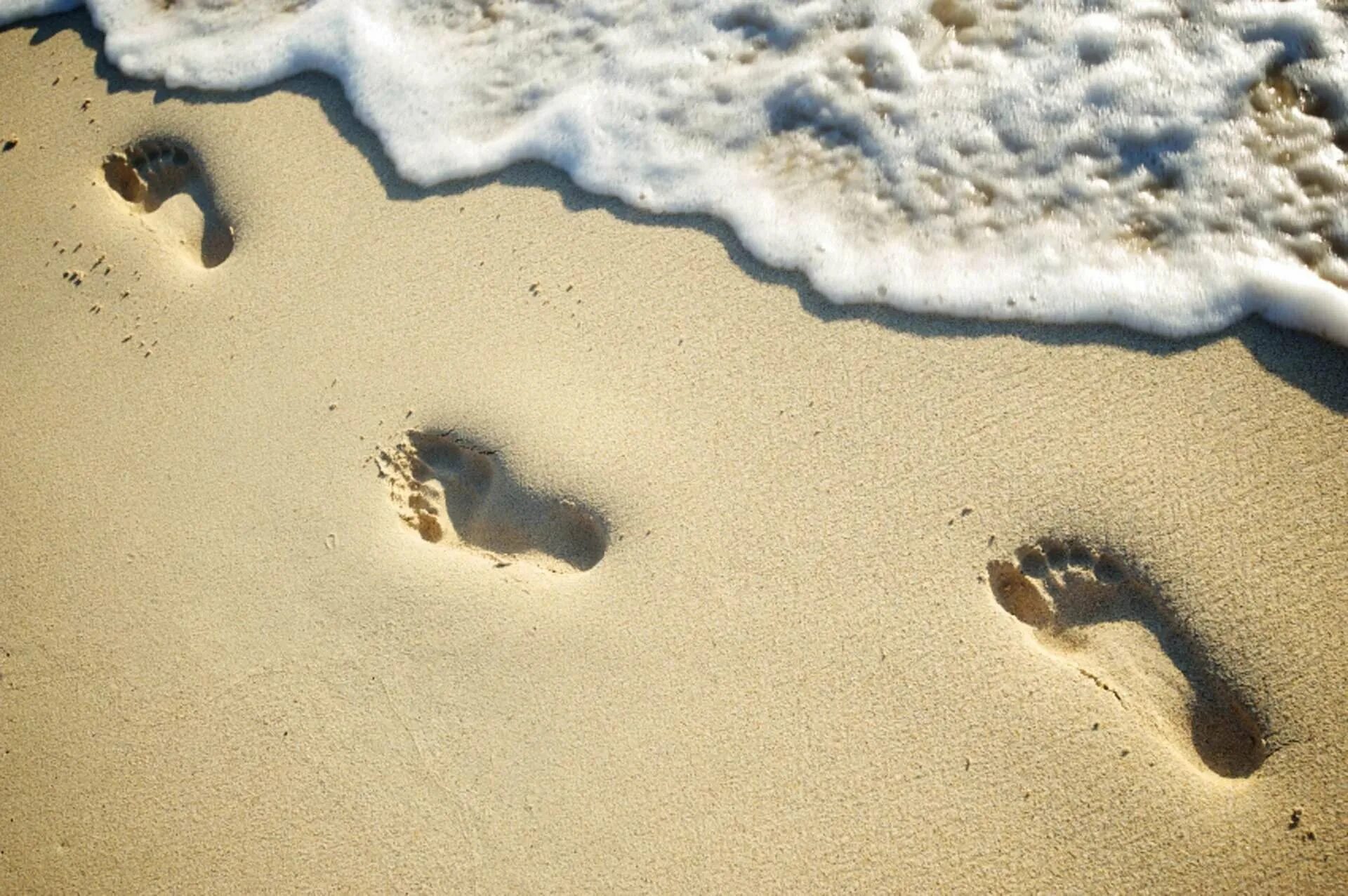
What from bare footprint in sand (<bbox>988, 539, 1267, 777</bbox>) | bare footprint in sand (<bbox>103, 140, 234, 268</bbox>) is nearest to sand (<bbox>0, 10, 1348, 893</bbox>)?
bare footprint in sand (<bbox>988, 539, 1267, 777</bbox>)

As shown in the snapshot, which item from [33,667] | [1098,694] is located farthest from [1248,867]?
[33,667]

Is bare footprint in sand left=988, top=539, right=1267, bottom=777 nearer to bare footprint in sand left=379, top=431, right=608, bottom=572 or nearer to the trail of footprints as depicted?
the trail of footprints

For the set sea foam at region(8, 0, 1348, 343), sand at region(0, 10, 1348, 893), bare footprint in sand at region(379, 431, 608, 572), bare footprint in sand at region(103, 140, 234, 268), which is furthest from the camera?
bare footprint in sand at region(103, 140, 234, 268)

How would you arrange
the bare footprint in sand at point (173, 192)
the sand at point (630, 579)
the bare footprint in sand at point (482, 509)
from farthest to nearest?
the bare footprint in sand at point (173, 192) → the bare footprint in sand at point (482, 509) → the sand at point (630, 579)

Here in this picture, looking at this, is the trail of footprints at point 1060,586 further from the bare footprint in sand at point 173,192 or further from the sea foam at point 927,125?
the bare footprint in sand at point 173,192

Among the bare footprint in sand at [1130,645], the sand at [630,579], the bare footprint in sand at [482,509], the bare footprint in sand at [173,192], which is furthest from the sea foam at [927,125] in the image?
the bare footprint in sand at [482,509]

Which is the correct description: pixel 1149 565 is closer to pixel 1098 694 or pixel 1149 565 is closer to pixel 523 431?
pixel 1098 694
